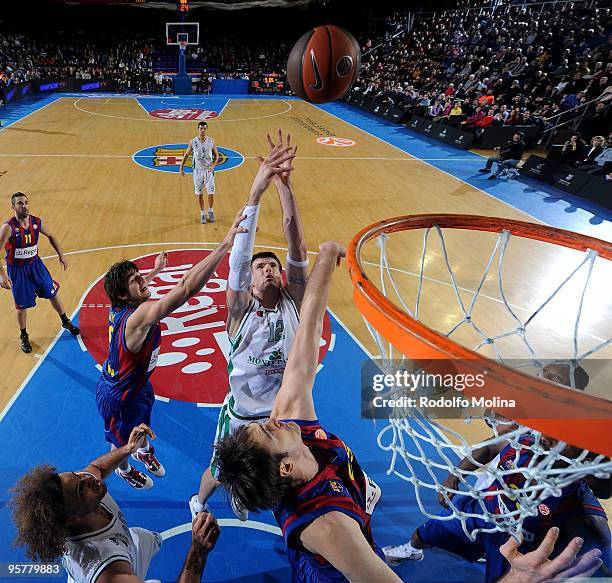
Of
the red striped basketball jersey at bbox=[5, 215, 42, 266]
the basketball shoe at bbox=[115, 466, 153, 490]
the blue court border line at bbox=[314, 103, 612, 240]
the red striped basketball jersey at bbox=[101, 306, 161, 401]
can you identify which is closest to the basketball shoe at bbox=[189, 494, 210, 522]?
the basketball shoe at bbox=[115, 466, 153, 490]

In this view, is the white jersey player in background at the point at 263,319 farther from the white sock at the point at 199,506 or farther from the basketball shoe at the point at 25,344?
the basketball shoe at the point at 25,344

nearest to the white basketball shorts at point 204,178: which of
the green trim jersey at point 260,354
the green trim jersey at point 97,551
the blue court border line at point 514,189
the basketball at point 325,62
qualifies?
the basketball at point 325,62

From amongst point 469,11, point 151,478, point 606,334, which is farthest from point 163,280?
point 469,11

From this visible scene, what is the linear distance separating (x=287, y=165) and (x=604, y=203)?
9.99 metres

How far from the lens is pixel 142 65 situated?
29.8 m

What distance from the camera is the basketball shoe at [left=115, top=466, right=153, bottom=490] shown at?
343cm

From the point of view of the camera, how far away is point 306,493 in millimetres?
1640

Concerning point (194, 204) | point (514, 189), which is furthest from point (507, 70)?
point (194, 204)

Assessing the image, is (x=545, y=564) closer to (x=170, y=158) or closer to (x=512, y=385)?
(x=512, y=385)

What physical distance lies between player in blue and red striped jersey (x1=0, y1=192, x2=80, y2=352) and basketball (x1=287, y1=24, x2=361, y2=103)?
376 cm

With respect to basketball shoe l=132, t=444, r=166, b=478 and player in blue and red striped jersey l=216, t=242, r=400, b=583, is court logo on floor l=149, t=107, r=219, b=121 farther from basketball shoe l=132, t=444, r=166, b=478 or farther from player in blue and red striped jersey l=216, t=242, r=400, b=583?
player in blue and red striped jersey l=216, t=242, r=400, b=583

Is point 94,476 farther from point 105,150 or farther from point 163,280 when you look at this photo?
point 105,150

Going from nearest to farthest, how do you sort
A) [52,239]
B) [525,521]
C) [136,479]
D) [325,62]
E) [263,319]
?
1. [525,521]
2. [263,319]
3. [136,479]
4. [52,239]
5. [325,62]

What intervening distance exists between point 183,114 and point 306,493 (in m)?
20.1
